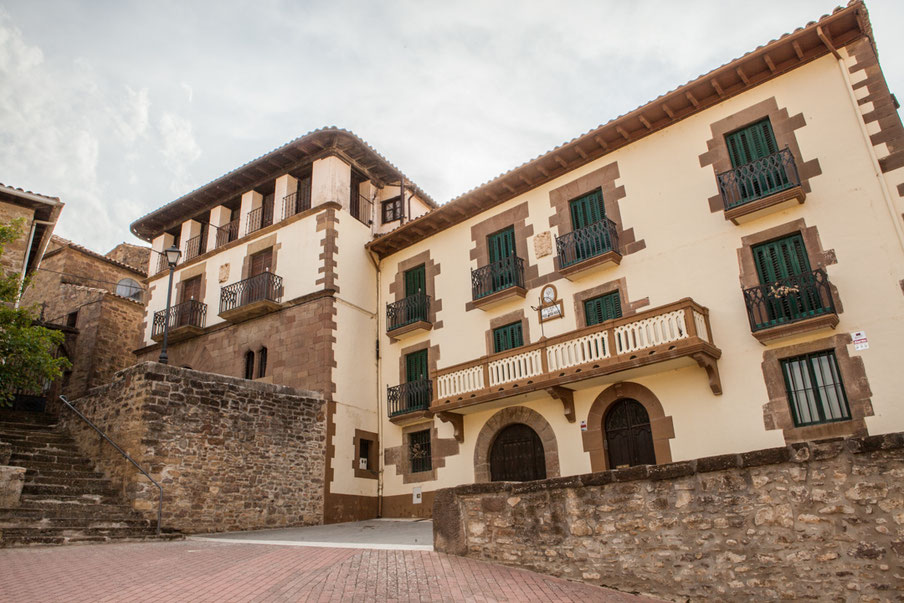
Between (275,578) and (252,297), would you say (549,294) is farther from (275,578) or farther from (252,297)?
(275,578)

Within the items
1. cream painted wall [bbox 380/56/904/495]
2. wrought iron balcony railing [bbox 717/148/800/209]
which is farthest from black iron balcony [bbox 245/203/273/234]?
wrought iron balcony railing [bbox 717/148/800/209]

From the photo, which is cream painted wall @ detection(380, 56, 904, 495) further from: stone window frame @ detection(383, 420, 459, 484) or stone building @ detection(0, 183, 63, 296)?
stone building @ detection(0, 183, 63, 296)

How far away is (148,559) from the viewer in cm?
920

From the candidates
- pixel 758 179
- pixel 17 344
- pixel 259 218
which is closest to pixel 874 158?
pixel 758 179

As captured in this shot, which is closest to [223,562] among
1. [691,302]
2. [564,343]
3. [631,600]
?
[631,600]

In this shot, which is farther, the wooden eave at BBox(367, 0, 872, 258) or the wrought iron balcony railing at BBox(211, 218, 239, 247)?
the wrought iron balcony railing at BBox(211, 218, 239, 247)

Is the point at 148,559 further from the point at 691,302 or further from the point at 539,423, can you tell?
the point at 691,302

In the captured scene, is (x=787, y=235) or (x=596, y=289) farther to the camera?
(x=596, y=289)

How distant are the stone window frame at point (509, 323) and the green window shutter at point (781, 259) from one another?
570 centimetres

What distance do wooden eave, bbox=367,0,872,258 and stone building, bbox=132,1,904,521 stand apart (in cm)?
5

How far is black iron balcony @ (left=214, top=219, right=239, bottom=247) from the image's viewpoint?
2267 cm

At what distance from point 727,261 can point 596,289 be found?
3.09m

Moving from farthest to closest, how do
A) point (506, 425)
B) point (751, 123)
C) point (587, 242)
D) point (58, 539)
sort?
point (506, 425) → point (587, 242) → point (751, 123) → point (58, 539)

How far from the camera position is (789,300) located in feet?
40.5
